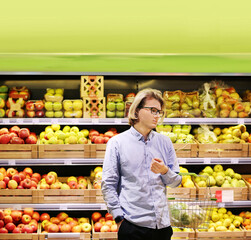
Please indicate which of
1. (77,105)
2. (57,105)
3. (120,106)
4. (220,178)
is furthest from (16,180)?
(220,178)

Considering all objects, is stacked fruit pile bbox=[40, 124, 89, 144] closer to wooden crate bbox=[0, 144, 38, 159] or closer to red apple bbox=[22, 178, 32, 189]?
wooden crate bbox=[0, 144, 38, 159]

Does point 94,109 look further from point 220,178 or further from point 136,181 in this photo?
point 136,181

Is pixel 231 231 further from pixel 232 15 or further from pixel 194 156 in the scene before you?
pixel 232 15

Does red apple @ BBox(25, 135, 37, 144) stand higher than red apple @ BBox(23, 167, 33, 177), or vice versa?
red apple @ BBox(25, 135, 37, 144)

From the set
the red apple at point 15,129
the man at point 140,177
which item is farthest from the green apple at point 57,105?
the man at point 140,177

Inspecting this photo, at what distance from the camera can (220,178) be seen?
4176mm

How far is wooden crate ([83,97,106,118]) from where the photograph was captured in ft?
13.3

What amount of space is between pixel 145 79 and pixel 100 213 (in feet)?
5.16

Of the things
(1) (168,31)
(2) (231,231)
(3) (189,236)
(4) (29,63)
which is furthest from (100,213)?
(1) (168,31)

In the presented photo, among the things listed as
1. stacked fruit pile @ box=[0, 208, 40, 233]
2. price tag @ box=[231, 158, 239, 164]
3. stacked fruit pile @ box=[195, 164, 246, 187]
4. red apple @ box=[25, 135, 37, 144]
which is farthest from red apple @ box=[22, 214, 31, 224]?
price tag @ box=[231, 158, 239, 164]

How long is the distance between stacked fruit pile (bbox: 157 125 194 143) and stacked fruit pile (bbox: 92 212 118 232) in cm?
104

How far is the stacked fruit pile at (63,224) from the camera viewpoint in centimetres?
393

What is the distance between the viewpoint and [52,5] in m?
1.85

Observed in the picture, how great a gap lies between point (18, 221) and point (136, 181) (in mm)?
2037
